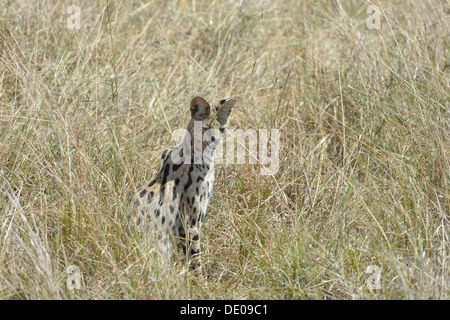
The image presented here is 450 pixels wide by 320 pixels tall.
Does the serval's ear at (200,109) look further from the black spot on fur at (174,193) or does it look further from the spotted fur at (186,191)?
the black spot on fur at (174,193)

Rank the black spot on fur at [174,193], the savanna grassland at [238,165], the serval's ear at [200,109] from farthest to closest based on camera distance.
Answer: the black spot on fur at [174,193] < the serval's ear at [200,109] < the savanna grassland at [238,165]

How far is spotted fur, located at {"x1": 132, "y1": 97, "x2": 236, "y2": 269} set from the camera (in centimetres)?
396

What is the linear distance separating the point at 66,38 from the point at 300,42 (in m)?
2.30

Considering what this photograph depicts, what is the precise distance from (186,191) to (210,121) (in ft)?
1.66

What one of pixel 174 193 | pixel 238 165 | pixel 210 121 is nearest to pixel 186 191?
pixel 174 193

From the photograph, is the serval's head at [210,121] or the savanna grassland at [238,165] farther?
the serval's head at [210,121]

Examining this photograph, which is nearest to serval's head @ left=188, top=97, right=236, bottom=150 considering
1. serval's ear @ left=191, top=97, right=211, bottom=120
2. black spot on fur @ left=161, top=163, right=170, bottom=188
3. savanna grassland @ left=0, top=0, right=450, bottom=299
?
serval's ear @ left=191, top=97, right=211, bottom=120

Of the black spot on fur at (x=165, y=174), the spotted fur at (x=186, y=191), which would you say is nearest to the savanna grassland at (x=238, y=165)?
the spotted fur at (x=186, y=191)

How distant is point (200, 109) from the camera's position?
3971 mm

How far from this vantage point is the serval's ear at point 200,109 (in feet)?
12.9

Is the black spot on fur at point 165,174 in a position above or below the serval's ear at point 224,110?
below

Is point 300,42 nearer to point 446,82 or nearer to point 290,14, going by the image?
point 290,14

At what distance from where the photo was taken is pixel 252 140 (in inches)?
204
